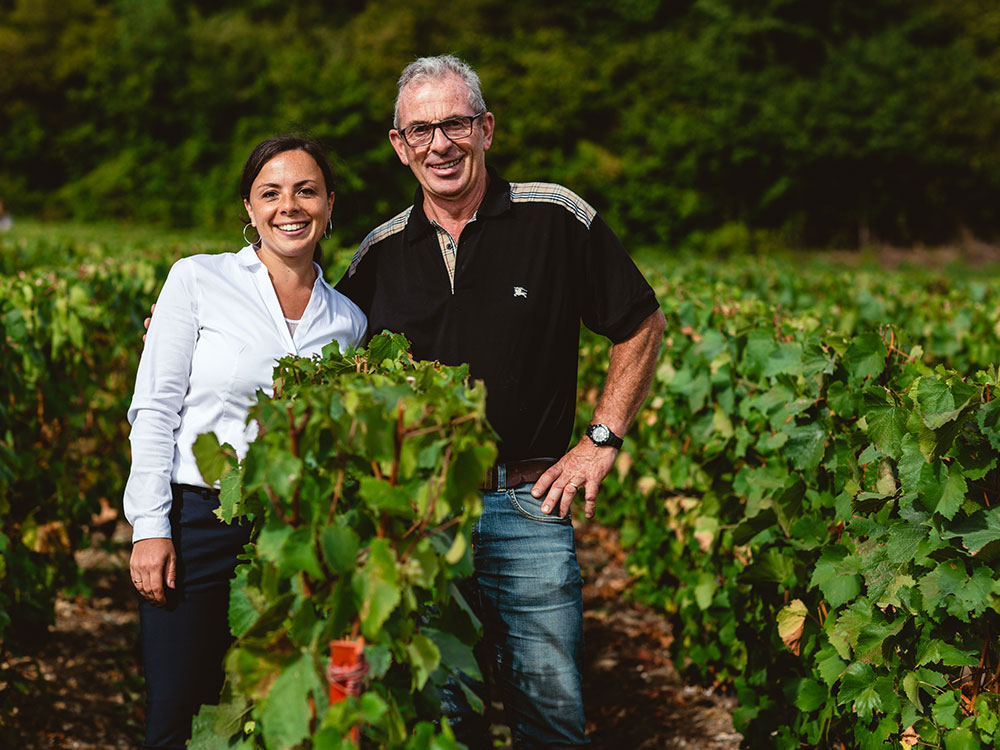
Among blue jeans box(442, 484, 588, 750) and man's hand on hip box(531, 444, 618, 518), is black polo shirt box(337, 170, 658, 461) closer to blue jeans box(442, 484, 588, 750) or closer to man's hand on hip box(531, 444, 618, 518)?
man's hand on hip box(531, 444, 618, 518)

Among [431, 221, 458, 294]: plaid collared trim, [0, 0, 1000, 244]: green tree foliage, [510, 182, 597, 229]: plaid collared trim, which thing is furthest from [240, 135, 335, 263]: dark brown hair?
[0, 0, 1000, 244]: green tree foliage

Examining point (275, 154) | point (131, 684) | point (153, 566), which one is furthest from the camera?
point (131, 684)

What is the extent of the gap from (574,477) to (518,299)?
538 millimetres

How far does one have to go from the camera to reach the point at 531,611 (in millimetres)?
2721

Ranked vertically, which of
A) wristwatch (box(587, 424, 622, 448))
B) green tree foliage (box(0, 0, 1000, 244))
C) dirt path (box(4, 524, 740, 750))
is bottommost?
dirt path (box(4, 524, 740, 750))

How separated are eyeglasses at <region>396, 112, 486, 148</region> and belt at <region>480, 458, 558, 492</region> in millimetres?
967

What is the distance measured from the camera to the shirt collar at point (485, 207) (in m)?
2.90

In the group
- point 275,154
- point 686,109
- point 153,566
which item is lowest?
point 153,566

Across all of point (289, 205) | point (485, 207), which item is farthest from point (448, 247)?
point (289, 205)

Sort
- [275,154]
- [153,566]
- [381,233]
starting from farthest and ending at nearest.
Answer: [381,233] → [275,154] → [153,566]

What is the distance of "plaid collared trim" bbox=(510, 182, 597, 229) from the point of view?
2.89 m

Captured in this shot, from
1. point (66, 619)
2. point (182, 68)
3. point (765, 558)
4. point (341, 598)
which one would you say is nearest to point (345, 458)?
point (341, 598)

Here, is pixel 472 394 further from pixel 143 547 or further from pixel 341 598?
pixel 143 547

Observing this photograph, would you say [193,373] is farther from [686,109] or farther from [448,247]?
[686,109]
